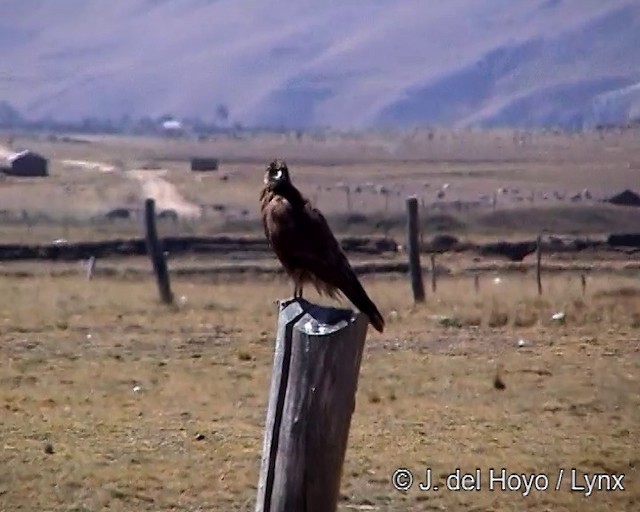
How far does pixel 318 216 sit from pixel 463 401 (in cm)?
373

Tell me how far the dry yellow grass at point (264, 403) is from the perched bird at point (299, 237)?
1562mm

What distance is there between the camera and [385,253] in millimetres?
41406

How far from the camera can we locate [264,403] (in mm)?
12047

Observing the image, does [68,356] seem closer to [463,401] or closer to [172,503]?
[463,401]

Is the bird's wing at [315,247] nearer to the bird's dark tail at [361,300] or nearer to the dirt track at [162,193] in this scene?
the bird's dark tail at [361,300]

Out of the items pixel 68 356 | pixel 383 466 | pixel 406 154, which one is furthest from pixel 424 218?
pixel 406 154

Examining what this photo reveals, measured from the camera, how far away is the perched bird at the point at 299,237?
8281mm

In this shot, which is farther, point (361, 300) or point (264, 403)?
point (264, 403)

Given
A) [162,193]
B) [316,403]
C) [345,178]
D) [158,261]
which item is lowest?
[162,193]

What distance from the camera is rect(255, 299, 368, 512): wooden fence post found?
5.34 metres

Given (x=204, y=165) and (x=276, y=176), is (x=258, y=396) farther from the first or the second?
(x=204, y=165)

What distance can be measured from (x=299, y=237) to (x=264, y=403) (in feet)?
12.2

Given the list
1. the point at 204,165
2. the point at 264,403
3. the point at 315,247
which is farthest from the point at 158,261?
the point at 204,165

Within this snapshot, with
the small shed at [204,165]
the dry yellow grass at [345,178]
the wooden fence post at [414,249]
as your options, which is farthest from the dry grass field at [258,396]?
the small shed at [204,165]
